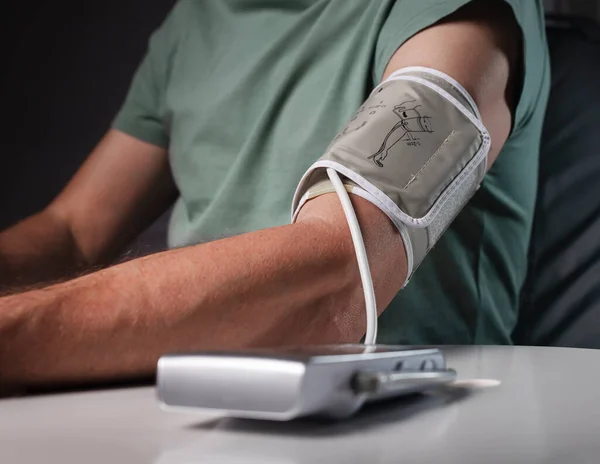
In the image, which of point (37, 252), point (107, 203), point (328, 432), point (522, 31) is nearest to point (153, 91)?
point (107, 203)

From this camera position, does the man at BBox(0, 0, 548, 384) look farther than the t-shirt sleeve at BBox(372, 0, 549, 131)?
No

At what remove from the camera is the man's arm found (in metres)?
1.05

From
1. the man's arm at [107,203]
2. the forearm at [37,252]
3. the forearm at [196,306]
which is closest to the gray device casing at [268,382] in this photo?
the forearm at [196,306]

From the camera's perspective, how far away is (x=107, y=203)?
3.53 feet

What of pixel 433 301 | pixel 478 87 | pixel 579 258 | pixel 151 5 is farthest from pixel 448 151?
pixel 151 5

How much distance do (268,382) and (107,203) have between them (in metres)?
0.87

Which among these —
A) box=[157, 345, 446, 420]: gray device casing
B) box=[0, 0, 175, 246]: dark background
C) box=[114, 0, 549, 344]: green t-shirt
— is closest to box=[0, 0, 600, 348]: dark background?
box=[0, 0, 175, 246]: dark background

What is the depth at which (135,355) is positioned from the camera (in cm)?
40

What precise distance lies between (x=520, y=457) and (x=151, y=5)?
1148mm

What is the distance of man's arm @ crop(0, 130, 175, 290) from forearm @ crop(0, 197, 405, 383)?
64 centimetres

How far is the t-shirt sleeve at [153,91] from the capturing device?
1026 mm

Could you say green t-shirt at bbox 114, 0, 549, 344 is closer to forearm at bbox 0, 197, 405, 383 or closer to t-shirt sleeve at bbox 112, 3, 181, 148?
t-shirt sleeve at bbox 112, 3, 181, 148

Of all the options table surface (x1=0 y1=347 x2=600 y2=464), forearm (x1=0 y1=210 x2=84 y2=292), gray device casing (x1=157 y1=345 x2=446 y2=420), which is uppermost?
gray device casing (x1=157 y1=345 x2=446 y2=420)

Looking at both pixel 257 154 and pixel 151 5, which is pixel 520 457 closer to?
pixel 257 154
